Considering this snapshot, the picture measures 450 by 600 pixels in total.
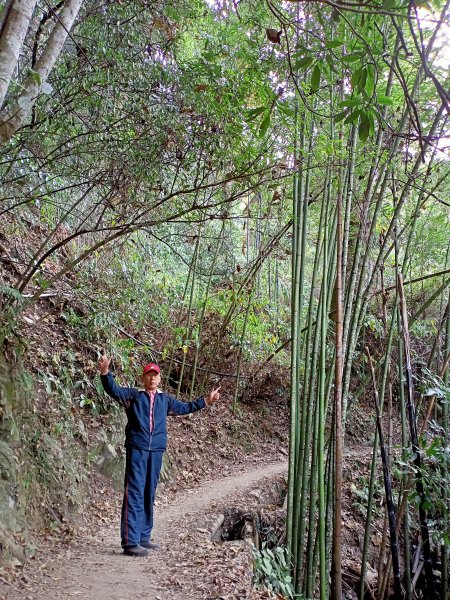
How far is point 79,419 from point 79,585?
245 cm

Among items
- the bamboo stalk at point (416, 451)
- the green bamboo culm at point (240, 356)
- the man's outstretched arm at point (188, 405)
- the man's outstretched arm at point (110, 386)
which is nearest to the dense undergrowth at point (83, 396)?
the green bamboo culm at point (240, 356)

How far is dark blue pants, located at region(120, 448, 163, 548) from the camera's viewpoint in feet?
11.9

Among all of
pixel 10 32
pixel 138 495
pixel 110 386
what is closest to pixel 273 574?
pixel 138 495

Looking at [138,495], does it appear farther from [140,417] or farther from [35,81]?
[35,81]

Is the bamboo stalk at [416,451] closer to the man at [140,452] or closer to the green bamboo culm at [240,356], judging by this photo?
the man at [140,452]

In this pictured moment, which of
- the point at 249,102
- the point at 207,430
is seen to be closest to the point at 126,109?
the point at 249,102

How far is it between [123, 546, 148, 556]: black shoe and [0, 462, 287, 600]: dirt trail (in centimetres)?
5

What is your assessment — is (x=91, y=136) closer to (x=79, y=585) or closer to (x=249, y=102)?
(x=249, y=102)

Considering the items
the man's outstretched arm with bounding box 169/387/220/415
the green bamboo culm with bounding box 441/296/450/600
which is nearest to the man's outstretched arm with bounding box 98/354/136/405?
the man's outstretched arm with bounding box 169/387/220/415

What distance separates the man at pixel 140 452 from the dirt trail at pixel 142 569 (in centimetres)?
18

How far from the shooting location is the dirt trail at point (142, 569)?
2.96 metres

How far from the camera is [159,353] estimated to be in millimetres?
7711

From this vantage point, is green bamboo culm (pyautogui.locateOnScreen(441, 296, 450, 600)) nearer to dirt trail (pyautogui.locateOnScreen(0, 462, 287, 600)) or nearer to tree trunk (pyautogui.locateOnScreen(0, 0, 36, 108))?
dirt trail (pyautogui.locateOnScreen(0, 462, 287, 600))

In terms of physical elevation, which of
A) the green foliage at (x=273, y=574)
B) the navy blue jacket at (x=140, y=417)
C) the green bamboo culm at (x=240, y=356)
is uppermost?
the green bamboo culm at (x=240, y=356)
